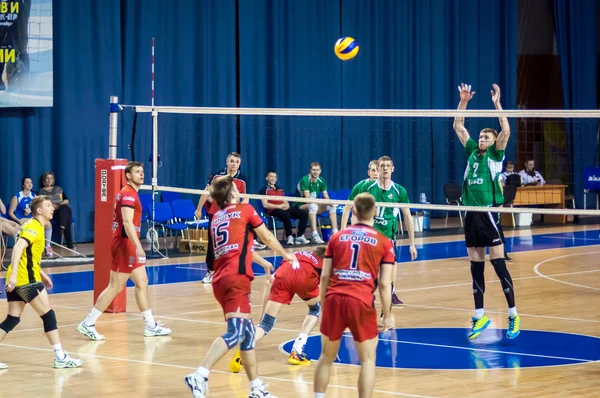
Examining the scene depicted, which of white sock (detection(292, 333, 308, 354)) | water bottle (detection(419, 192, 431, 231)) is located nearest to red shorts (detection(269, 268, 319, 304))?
white sock (detection(292, 333, 308, 354))

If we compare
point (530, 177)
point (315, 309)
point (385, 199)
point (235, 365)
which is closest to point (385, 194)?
point (385, 199)

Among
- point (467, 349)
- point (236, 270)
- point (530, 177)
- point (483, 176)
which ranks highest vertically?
point (483, 176)

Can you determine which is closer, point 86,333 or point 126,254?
point 86,333

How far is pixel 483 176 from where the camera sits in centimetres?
1043

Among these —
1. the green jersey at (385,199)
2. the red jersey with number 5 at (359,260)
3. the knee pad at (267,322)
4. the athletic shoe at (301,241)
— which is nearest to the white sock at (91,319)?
the knee pad at (267,322)

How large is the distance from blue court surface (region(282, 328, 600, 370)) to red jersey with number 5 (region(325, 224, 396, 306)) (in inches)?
92.1

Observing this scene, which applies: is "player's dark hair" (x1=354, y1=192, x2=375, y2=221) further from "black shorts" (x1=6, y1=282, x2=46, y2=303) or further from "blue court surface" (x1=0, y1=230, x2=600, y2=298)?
"blue court surface" (x1=0, y1=230, x2=600, y2=298)

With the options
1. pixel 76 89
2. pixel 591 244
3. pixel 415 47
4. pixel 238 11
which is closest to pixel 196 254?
pixel 76 89

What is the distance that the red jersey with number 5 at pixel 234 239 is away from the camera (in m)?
7.64

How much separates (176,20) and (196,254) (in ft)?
16.5

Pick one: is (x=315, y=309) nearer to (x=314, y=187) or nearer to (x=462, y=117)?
(x=462, y=117)

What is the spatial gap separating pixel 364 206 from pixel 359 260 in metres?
0.35

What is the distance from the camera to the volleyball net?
20234mm

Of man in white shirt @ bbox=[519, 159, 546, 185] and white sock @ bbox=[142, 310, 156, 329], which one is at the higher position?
man in white shirt @ bbox=[519, 159, 546, 185]
